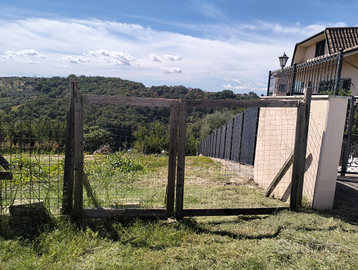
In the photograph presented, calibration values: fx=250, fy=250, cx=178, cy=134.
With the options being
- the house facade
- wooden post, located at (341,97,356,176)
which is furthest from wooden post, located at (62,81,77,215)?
the house facade

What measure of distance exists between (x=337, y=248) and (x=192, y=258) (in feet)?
6.37

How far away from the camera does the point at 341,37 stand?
15039 mm

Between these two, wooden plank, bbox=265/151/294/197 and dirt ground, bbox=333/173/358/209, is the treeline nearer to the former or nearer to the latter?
wooden plank, bbox=265/151/294/197

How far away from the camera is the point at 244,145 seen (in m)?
9.80

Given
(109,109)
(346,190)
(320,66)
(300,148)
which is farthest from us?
(320,66)

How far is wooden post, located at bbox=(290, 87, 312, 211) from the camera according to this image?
441 cm

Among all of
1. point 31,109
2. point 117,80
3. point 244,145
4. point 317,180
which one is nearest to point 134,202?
point 317,180

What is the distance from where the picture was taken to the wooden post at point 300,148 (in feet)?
14.5

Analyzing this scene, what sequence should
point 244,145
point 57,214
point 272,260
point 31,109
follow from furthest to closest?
point 31,109 → point 244,145 → point 57,214 → point 272,260

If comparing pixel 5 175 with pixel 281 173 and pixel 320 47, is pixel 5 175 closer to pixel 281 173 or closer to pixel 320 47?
pixel 281 173

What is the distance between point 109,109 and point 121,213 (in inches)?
104

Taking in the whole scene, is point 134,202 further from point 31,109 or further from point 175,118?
point 31,109

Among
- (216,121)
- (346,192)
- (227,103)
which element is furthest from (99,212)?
(216,121)

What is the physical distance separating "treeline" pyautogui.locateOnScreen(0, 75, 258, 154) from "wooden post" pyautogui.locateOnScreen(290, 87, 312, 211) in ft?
5.65
